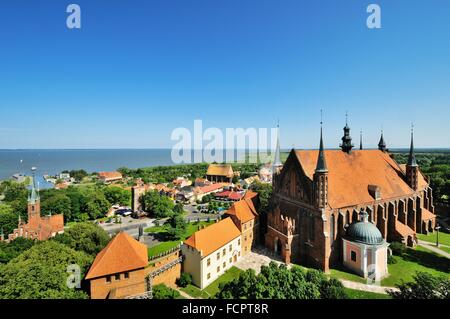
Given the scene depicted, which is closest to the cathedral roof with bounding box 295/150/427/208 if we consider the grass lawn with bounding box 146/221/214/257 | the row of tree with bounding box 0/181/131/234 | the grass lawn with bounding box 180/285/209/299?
the grass lawn with bounding box 180/285/209/299

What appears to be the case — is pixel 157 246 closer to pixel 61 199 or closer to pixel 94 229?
pixel 94 229

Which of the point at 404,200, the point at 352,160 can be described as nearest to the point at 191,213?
the point at 352,160

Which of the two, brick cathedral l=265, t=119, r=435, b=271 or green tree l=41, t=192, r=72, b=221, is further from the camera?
green tree l=41, t=192, r=72, b=221

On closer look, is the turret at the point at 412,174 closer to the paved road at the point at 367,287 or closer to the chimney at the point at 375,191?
the chimney at the point at 375,191

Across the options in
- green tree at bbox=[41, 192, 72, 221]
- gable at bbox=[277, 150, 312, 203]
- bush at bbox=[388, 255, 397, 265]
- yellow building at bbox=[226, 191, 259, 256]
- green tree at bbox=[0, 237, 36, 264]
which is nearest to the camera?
green tree at bbox=[0, 237, 36, 264]

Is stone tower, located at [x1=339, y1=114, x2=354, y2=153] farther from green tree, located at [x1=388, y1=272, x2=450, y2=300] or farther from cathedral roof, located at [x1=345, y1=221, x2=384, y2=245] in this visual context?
green tree, located at [x1=388, y1=272, x2=450, y2=300]

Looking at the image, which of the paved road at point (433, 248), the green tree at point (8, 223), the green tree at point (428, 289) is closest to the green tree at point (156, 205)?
the green tree at point (8, 223)
